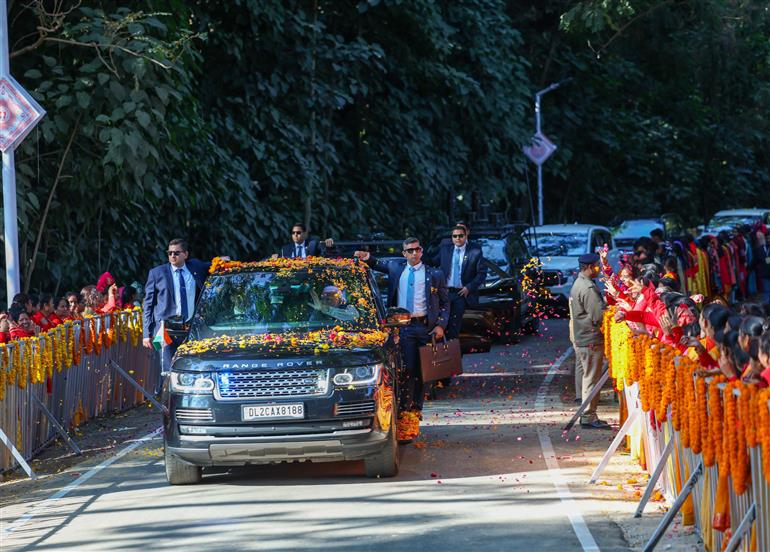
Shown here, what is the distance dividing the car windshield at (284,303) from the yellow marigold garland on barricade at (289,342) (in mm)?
213

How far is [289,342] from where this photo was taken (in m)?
12.0

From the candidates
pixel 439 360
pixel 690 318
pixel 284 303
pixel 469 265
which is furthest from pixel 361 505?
pixel 469 265

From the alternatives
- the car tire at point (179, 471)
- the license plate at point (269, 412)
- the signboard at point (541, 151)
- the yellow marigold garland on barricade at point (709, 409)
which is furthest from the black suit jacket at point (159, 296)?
the signboard at point (541, 151)

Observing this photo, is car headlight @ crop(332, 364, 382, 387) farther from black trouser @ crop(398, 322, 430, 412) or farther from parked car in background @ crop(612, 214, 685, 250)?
parked car in background @ crop(612, 214, 685, 250)

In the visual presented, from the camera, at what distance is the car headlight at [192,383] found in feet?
38.4

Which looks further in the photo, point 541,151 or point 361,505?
point 541,151

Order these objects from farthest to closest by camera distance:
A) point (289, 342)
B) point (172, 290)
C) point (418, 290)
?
point (172, 290), point (418, 290), point (289, 342)

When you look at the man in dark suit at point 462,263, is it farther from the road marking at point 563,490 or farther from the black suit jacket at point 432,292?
the black suit jacket at point 432,292

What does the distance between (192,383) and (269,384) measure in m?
0.62

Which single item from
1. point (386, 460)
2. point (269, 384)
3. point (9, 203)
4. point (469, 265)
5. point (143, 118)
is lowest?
point (386, 460)

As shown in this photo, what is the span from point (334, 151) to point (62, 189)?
9945 millimetres

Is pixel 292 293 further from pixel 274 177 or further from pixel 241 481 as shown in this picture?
pixel 274 177

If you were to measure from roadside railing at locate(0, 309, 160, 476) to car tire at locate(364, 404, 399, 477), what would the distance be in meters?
3.04

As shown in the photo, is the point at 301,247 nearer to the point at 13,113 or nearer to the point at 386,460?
the point at 13,113
